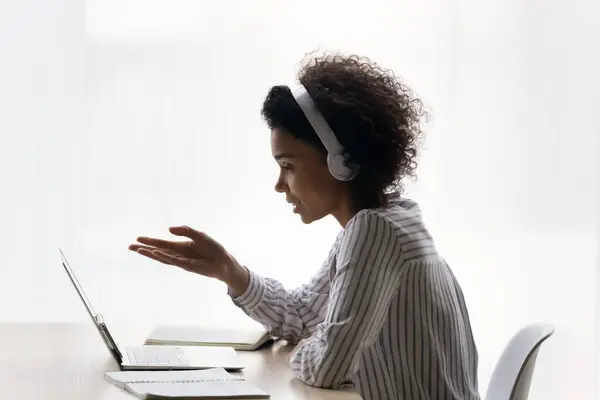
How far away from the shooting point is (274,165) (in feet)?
8.84

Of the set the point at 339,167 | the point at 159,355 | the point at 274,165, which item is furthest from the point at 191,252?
the point at 274,165

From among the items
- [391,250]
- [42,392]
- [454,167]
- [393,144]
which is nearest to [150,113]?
[454,167]

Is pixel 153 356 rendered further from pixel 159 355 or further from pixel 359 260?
pixel 359 260

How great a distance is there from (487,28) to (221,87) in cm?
89

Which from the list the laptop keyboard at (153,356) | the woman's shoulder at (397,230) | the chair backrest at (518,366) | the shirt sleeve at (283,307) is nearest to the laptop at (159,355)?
the laptop keyboard at (153,356)

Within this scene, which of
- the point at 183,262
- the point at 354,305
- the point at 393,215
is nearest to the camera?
the point at 354,305

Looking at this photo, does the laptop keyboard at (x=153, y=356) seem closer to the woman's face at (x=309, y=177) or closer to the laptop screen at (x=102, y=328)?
the laptop screen at (x=102, y=328)

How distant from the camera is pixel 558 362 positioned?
2455 millimetres

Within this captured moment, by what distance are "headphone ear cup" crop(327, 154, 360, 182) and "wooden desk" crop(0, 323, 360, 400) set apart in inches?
13.8

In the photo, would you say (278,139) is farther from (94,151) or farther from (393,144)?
(94,151)

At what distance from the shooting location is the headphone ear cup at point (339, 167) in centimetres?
150

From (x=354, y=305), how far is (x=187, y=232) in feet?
1.21

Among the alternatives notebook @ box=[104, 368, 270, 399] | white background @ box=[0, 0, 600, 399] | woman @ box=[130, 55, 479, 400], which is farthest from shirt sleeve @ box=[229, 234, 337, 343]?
white background @ box=[0, 0, 600, 399]

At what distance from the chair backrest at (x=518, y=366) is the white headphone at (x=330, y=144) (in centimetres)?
40
